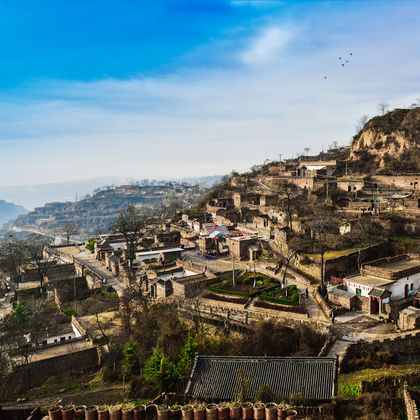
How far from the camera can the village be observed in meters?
14.7

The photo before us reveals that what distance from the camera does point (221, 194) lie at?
2319 inches

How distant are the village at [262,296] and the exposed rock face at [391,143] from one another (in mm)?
5003

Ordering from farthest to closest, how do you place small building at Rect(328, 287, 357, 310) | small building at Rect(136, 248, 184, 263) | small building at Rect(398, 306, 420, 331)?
small building at Rect(136, 248, 184, 263)
small building at Rect(328, 287, 357, 310)
small building at Rect(398, 306, 420, 331)

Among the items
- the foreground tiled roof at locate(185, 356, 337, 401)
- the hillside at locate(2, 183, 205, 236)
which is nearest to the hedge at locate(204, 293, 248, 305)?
the foreground tiled roof at locate(185, 356, 337, 401)

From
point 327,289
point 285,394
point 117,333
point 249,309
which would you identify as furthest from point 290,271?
point 285,394

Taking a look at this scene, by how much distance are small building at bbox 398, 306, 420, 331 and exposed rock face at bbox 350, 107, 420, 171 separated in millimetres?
31263

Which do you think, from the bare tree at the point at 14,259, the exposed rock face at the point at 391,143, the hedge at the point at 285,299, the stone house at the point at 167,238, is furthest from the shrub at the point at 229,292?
the exposed rock face at the point at 391,143

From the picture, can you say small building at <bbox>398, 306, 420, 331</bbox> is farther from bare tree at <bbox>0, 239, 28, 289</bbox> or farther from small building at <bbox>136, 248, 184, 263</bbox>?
bare tree at <bbox>0, 239, 28, 289</bbox>

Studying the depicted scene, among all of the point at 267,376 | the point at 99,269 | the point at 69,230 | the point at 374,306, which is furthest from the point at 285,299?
the point at 69,230

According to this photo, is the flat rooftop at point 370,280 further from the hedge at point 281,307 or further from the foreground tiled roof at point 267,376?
the foreground tiled roof at point 267,376

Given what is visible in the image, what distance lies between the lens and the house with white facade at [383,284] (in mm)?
22188

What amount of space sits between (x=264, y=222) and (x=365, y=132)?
2765 cm

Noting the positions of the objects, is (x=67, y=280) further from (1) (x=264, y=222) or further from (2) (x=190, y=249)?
(1) (x=264, y=222)

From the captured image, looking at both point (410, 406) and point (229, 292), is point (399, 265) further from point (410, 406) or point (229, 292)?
point (410, 406)
